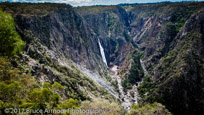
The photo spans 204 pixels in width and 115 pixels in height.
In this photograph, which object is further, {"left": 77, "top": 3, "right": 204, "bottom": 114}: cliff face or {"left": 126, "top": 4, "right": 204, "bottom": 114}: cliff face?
{"left": 77, "top": 3, "right": 204, "bottom": 114}: cliff face

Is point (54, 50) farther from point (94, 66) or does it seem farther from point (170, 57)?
point (170, 57)

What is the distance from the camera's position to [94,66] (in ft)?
259

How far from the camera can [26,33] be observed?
1700 inches

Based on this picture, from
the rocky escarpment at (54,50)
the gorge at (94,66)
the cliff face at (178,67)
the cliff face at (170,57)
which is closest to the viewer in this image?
the gorge at (94,66)

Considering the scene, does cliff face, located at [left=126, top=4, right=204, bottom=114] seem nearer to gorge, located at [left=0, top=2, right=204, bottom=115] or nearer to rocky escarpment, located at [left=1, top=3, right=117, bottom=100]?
gorge, located at [left=0, top=2, right=204, bottom=115]

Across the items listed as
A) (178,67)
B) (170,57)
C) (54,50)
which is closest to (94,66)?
(54,50)

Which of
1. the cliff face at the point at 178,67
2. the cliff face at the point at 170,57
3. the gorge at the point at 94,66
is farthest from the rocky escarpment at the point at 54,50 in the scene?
the cliff face at the point at 170,57

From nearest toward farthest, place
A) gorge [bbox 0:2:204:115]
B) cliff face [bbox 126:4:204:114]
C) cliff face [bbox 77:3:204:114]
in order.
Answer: gorge [bbox 0:2:204:115] → cliff face [bbox 126:4:204:114] → cliff face [bbox 77:3:204:114]

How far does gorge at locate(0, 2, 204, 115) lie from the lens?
72.8ft

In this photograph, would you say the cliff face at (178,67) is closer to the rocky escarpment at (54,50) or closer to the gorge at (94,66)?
the gorge at (94,66)

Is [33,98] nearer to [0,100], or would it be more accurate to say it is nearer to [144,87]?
[0,100]

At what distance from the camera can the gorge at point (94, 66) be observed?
72.8ft

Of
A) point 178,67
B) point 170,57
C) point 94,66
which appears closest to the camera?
point 178,67

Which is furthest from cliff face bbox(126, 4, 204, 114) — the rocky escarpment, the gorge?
the rocky escarpment
